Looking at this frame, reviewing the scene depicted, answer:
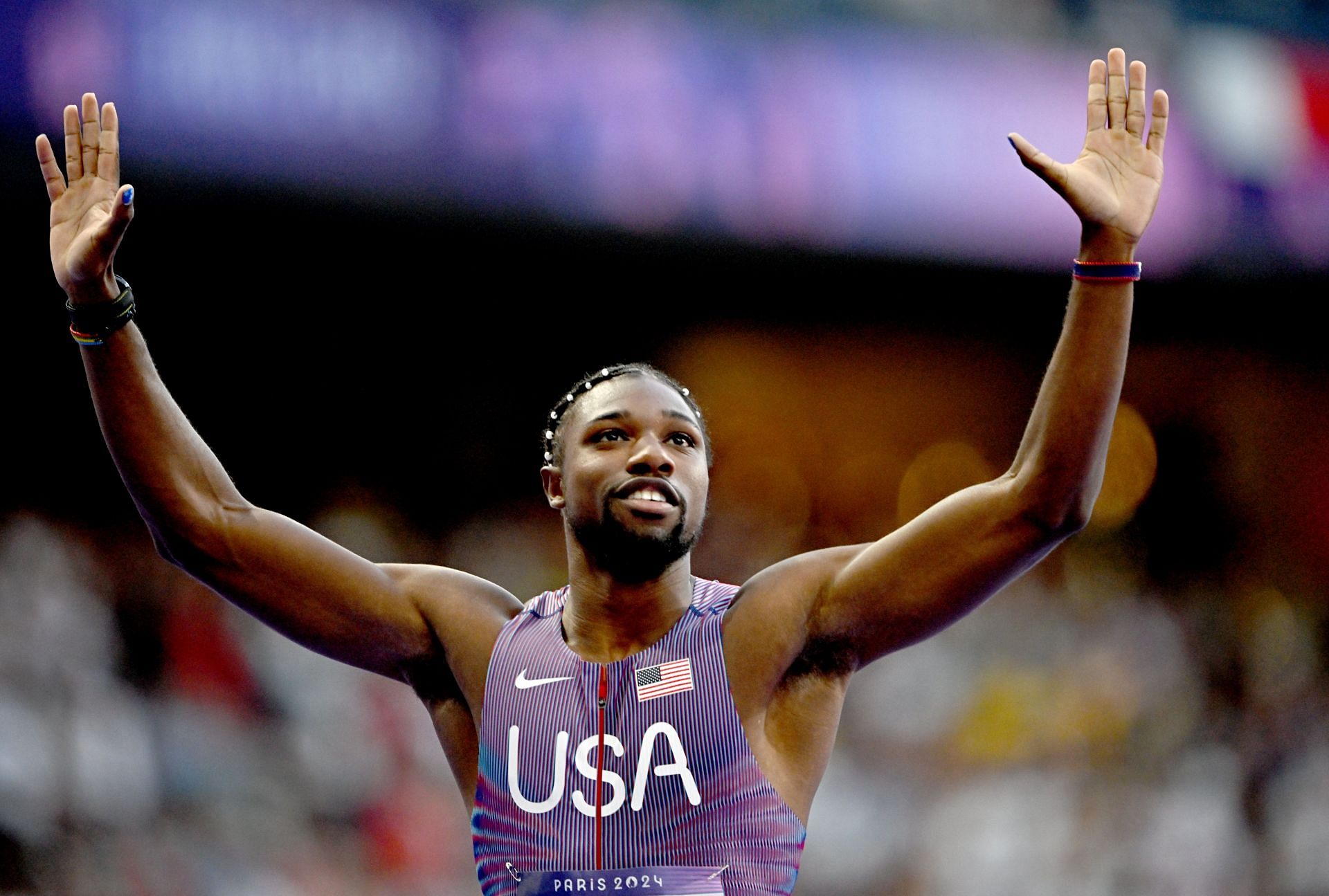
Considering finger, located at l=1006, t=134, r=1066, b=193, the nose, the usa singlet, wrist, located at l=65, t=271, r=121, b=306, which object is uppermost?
finger, located at l=1006, t=134, r=1066, b=193

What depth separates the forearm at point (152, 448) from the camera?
3.08 m

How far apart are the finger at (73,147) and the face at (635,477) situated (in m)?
1.33

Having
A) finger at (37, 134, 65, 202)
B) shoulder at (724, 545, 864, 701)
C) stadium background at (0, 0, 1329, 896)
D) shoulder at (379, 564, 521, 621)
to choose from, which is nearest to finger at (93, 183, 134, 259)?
finger at (37, 134, 65, 202)

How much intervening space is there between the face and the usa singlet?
0.22m

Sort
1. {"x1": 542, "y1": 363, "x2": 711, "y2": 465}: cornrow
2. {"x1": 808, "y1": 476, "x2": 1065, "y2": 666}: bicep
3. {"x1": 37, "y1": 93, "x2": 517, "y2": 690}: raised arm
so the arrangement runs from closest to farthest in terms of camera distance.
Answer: {"x1": 808, "y1": 476, "x2": 1065, "y2": 666}: bicep → {"x1": 37, "y1": 93, "x2": 517, "y2": 690}: raised arm → {"x1": 542, "y1": 363, "x2": 711, "y2": 465}: cornrow

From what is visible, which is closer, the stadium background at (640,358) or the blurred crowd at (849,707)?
the blurred crowd at (849,707)

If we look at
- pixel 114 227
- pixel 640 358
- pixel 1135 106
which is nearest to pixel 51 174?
pixel 114 227

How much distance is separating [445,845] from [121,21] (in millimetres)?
4412

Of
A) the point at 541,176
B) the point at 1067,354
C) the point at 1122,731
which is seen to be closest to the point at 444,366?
the point at 541,176

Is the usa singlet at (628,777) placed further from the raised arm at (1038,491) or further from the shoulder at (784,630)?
the raised arm at (1038,491)

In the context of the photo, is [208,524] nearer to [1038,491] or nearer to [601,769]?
[601,769]

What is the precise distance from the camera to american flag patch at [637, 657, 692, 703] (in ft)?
9.89

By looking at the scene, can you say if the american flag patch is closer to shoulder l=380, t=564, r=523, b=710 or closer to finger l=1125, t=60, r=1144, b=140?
shoulder l=380, t=564, r=523, b=710

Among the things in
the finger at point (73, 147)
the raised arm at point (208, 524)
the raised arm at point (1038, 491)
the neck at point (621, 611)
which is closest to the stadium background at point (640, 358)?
the finger at point (73, 147)
